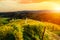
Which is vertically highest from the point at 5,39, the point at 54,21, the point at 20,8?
the point at 20,8

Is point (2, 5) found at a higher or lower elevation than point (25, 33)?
higher

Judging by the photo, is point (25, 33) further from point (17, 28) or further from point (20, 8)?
point (20, 8)

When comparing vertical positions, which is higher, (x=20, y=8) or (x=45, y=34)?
(x=20, y=8)

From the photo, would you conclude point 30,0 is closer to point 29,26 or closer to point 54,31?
point 29,26

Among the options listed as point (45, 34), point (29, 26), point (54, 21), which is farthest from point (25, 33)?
point (54, 21)

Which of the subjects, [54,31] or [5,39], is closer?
[5,39]

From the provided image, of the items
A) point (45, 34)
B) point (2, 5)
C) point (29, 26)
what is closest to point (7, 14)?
point (2, 5)
